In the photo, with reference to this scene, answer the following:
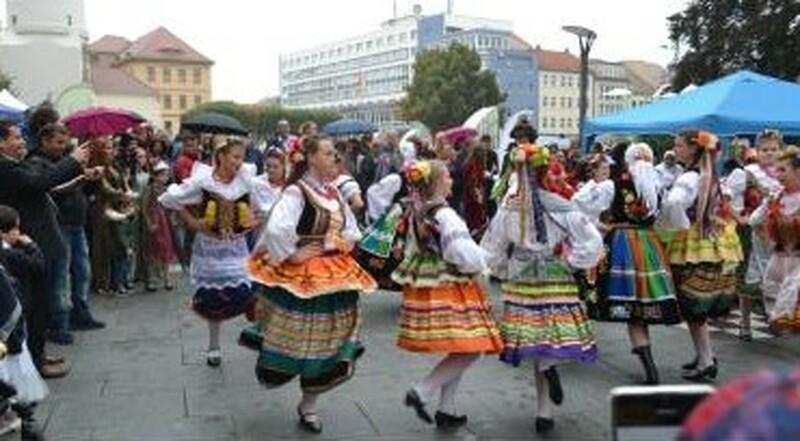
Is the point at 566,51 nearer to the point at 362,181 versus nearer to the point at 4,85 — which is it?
the point at 4,85

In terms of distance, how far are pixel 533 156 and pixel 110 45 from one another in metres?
141

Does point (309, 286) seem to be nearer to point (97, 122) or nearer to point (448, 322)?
point (448, 322)

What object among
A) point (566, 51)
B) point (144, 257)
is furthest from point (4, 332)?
point (566, 51)

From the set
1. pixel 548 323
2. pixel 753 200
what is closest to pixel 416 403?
pixel 548 323

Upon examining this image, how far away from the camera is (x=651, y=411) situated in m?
2.58

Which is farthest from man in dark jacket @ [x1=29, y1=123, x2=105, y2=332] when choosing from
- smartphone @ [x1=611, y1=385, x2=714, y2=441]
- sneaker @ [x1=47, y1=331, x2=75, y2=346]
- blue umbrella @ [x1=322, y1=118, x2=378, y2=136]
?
blue umbrella @ [x1=322, y1=118, x2=378, y2=136]

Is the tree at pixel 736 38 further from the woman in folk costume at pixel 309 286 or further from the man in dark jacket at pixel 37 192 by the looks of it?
the woman in folk costume at pixel 309 286

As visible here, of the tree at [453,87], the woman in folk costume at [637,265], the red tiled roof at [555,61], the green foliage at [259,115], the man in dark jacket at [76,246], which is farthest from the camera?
the red tiled roof at [555,61]

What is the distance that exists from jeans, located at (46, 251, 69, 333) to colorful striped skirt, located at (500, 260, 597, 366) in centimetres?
388

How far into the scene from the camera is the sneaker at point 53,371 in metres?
7.73

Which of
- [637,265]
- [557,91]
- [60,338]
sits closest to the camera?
Answer: [637,265]

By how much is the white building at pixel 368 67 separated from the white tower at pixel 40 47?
2891 inches

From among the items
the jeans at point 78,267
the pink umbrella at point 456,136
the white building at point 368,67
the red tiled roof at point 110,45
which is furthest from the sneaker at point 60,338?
the red tiled roof at point 110,45

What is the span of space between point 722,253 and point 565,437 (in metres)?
2.16
